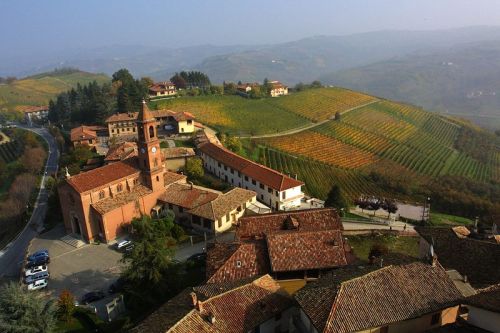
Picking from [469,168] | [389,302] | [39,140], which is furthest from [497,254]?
[39,140]

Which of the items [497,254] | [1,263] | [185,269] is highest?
[497,254]

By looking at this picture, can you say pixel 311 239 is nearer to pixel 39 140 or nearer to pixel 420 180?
pixel 420 180

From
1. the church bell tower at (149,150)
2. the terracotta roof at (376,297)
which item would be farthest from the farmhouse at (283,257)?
the church bell tower at (149,150)

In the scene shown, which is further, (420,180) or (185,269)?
(420,180)

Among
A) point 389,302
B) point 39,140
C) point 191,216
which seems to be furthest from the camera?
point 39,140

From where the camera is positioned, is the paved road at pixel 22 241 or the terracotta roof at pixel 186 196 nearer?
the paved road at pixel 22 241

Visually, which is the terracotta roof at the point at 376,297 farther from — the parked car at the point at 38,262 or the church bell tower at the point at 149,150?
the parked car at the point at 38,262

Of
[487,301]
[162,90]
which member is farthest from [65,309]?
[162,90]
